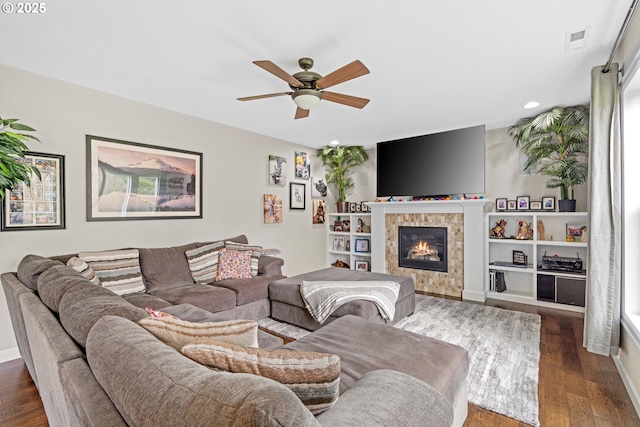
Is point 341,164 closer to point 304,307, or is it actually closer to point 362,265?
point 362,265

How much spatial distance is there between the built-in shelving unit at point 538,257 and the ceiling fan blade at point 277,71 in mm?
3331

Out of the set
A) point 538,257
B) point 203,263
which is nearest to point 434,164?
point 538,257

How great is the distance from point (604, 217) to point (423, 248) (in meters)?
2.65

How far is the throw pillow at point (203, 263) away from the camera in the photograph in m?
3.45

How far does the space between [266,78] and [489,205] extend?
362 centimetres

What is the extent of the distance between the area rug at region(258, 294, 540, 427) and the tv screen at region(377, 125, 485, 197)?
160 cm

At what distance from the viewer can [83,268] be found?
2627 mm

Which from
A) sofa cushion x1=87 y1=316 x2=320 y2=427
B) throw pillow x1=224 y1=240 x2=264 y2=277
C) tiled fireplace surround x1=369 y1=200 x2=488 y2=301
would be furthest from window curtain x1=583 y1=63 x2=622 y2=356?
throw pillow x1=224 y1=240 x2=264 y2=277

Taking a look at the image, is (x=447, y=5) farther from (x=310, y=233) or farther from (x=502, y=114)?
(x=310, y=233)

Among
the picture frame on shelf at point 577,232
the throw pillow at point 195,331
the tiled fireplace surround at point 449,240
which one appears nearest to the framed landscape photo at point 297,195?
the tiled fireplace surround at point 449,240

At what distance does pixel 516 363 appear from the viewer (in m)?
2.47

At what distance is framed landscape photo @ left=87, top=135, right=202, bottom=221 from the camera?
3143 mm

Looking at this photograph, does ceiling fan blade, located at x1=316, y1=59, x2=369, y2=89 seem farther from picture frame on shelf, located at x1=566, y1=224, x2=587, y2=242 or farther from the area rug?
picture frame on shelf, located at x1=566, y1=224, x2=587, y2=242

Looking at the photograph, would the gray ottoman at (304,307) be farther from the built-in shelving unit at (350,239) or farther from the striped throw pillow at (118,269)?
the built-in shelving unit at (350,239)
